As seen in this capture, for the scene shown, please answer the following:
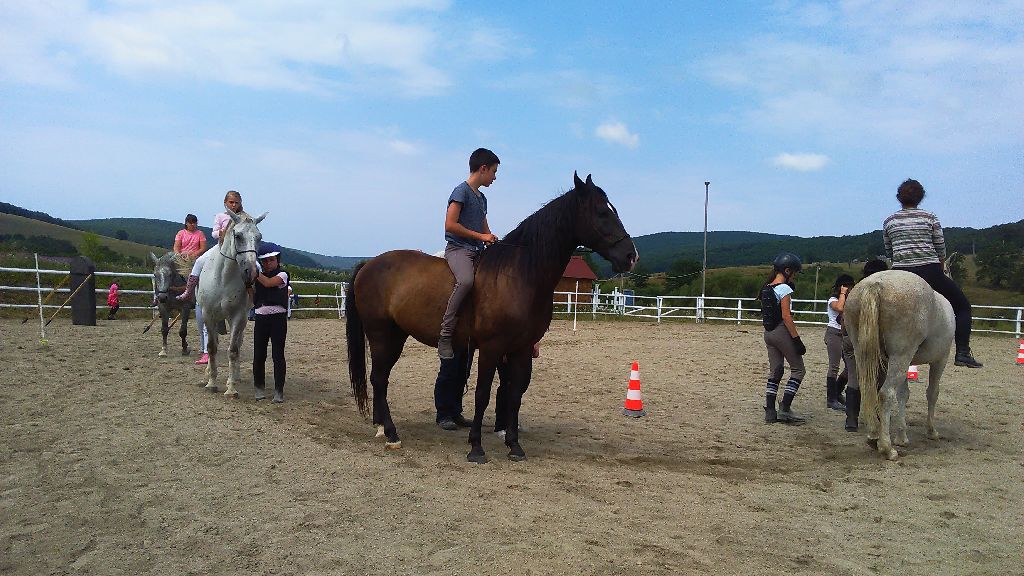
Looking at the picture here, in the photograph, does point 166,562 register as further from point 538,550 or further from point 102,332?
point 102,332

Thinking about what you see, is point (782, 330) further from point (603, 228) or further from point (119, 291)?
point (119, 291)

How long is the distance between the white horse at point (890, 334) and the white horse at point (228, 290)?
6755 millimetres

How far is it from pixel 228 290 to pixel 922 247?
803cm

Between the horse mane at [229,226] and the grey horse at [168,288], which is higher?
the horse mane at [229,226]

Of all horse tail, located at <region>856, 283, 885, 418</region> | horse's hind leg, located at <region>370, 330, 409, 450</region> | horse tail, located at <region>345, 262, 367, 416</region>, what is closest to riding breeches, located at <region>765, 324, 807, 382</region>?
horse tail, located at <region>856, 283, 885, 418</region>

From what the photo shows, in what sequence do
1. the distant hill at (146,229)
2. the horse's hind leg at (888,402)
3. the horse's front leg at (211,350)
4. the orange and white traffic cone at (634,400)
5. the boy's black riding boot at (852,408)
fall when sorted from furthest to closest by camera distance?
the distant hill at (146,229) < the horse's front leg at (211,350) < the orange and white traffic cone at (634,400) < the boy's black riding boot at (852,408) < the horse's hind leg at (888,402)

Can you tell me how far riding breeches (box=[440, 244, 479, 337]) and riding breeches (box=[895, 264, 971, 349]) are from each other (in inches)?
182

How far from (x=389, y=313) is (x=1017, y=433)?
7.09 m

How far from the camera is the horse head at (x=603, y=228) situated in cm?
533

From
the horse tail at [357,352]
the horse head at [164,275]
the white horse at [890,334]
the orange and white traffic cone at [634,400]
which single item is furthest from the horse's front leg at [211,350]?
the white horse at [890,334]

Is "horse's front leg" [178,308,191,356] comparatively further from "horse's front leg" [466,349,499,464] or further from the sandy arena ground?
"horse's front leg" [466,349,499,464]

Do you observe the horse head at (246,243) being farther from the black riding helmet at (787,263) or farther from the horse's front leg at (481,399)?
the black riding helmet at (787,263)

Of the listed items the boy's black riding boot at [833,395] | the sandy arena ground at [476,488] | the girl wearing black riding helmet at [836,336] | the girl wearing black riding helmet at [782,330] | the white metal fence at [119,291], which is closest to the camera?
the sandy arena ground at [476,488]

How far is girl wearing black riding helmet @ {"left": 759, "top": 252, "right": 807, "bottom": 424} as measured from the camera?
6996mm
